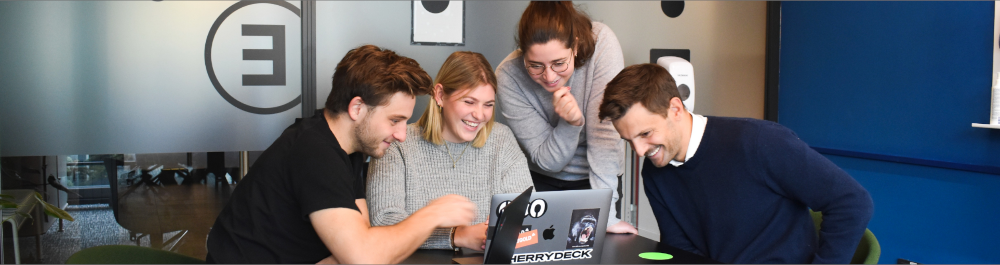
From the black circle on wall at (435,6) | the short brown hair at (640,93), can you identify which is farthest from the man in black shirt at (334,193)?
the black circle on wall at (435,6)

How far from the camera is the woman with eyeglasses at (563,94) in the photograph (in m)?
2.03

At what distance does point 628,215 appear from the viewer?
11.5 feet

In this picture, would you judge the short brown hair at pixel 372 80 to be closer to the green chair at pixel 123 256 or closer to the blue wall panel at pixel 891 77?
the green chair at pixel 123 256

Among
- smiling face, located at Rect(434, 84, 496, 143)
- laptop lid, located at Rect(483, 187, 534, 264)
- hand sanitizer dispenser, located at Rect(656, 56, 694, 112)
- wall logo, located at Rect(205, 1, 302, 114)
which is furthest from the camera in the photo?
hand sanitizer dispenser, located at Rect(656, 56, 694, 112)

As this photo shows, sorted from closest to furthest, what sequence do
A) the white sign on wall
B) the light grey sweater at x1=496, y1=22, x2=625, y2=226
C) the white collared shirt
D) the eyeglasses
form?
the white collared shirt, the eyeglasses, the light grey sweater at x1=496, y1=22, x2=625, y2=226, the white sign on wall

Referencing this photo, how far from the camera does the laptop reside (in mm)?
1368

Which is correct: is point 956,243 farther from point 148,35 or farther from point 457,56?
point 148,35

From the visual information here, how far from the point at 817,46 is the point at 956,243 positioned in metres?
1.25

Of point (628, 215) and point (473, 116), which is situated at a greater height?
point (473, 116)

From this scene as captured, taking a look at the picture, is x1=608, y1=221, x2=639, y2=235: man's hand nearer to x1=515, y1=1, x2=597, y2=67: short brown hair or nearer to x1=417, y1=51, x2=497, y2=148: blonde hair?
x1=417, y1=51, x2=497, y2=148: blonde hair

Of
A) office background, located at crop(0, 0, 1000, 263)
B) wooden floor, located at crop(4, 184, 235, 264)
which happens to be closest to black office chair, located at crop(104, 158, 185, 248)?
wooden floor, located at crop(4, 184, 235, 264)

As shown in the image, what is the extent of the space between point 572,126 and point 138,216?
76.1 inches

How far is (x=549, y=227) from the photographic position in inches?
57.1

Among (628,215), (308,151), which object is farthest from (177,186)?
(628,215)
